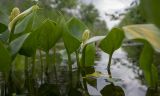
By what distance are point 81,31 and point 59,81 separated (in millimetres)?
325

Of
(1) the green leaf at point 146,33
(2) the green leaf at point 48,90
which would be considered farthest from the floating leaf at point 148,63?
(2) the green leaf at point 48,90

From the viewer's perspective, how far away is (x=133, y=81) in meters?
1.88

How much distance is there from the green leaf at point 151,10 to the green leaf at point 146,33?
0.04 metres

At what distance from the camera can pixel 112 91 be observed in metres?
1.50

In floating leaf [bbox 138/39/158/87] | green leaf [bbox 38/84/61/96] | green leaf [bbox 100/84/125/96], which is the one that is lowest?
green leaf [bbox 100/84/125/96]

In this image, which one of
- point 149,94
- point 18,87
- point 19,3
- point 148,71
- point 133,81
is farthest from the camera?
point 19,3

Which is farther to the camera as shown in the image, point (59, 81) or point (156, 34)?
point (59, 81)

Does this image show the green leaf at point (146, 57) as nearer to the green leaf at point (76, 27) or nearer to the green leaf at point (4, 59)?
the green leaf at point (4, 59)

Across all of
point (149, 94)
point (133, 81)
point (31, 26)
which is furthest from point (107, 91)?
point (31, 26)

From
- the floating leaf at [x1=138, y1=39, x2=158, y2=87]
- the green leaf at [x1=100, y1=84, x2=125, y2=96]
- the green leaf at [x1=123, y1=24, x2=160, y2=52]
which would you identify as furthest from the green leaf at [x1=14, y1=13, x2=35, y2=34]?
the green leaf at [x1=123, y1=24, x2=160, y2=52]

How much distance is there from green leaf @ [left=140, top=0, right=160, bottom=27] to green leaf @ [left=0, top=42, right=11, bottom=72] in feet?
2.21

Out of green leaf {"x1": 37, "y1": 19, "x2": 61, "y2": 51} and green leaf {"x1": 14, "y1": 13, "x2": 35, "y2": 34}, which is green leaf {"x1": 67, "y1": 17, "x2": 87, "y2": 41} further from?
green leaf {"x1": 14, "y1": 13, "x2": 35, "y2": 34}

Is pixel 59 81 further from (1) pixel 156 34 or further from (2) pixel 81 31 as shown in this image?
(1) pixel 156 34

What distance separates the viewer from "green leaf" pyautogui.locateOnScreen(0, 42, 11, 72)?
1366mm
